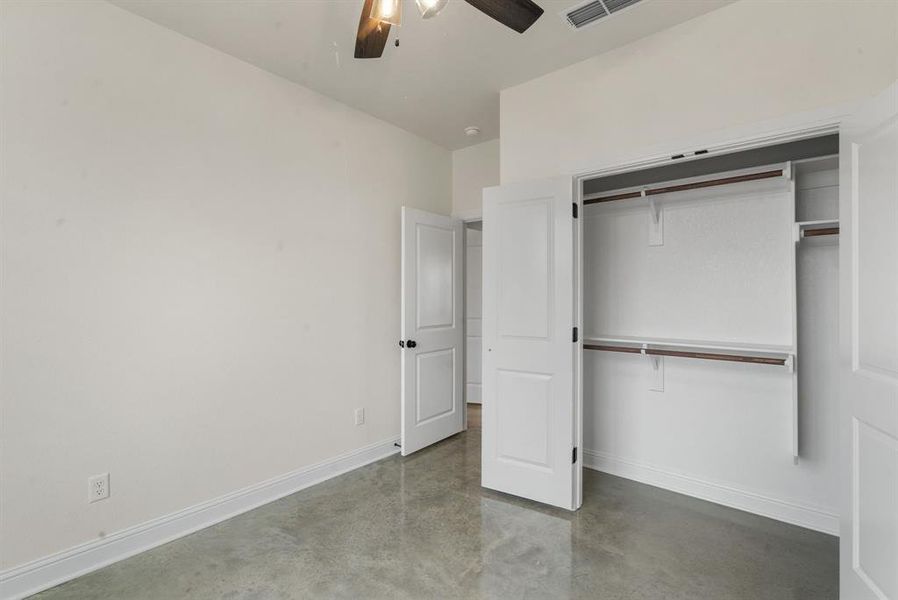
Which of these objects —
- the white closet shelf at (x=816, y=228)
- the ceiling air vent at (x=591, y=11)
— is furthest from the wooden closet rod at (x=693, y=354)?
the ceiling air vent at (x=591, y=11)

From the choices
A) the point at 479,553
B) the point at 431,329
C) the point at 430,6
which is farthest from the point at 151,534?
the point at 430,6

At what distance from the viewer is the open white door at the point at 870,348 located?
1.37m

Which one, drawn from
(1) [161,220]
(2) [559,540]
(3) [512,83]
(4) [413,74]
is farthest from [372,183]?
(2) [559,540]

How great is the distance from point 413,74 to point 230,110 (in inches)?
46.2

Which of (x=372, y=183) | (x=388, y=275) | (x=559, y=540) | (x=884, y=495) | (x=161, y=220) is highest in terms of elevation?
(x=372, y=183)

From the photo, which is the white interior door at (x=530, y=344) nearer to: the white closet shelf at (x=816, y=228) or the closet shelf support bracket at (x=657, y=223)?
the closet shelf support bracket at (x=657, y=223)

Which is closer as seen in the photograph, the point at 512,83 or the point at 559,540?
the point at 559,540

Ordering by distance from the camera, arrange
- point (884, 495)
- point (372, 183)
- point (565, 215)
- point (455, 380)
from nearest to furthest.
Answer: point (884, 495) < point (565, 215) < point (372, 183) < point (455, 380)

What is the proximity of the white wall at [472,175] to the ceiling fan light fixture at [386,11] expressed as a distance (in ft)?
8.27

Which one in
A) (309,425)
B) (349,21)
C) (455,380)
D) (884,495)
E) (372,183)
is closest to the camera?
(884,495)

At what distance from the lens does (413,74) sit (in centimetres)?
287

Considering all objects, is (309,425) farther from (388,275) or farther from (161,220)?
(161,220)

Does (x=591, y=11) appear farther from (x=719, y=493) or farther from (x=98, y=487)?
(x=98, y=487)

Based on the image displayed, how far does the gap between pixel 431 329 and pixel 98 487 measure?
2399 mm
